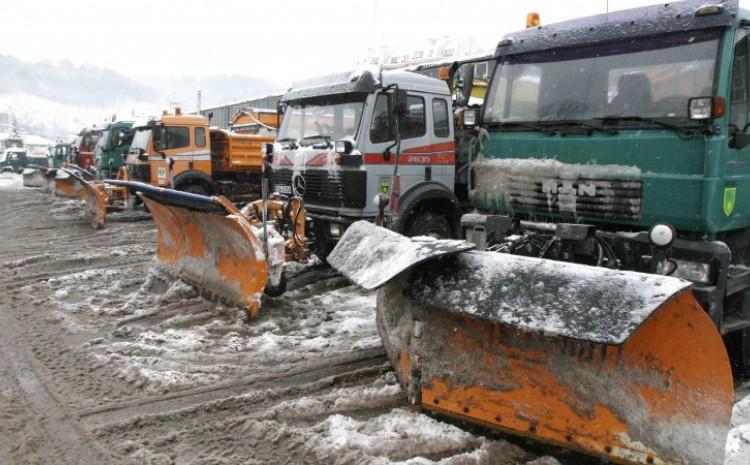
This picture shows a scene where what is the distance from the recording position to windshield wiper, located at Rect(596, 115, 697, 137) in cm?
359

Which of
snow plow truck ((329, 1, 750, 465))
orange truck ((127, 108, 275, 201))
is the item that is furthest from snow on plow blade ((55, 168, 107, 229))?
snow plow truck ((329, 1, 750, 465))

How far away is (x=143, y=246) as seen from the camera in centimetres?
994

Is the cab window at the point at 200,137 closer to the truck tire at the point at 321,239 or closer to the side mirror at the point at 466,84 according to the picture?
the truck tire at the point at 321,239

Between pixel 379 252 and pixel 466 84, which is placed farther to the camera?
pixel 466 84

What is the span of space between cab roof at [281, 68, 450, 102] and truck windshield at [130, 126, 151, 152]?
7.02 m

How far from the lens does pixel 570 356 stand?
2.92m

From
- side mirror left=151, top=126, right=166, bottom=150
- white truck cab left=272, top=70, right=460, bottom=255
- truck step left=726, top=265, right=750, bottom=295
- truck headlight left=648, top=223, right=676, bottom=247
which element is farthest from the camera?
side mirror left=151, top=126, right=166, bottom=150

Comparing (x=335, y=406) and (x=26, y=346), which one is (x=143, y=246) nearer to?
(x=26, y=346)

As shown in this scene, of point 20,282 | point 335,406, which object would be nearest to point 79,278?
point 20,282

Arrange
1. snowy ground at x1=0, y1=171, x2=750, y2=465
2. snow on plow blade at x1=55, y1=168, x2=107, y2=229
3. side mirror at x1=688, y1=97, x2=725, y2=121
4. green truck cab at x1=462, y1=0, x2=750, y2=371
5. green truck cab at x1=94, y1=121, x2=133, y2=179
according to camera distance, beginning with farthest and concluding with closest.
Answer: green truck cab at x1=94, y1=121, x2=133, y2=179 → snow on plow blade at x1=55, y1=168, x2=107, y2=229 → green truck cab at x1=462, y1=0, x2=750, y2=371 → side mirror at x1=688, y1=97, x2=725, y2=121 → snowy ground at x1=0, y1=171, x2=750, y2=465

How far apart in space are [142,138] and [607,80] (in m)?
12.3

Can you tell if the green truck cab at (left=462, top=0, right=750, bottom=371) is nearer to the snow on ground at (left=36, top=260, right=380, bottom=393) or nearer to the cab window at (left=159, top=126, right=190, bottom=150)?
the snow on ground at (left=36, top=260, right=380, bottom=393)

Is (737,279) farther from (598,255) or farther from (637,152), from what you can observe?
(637,152)

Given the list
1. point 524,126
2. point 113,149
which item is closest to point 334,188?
point 524,126
